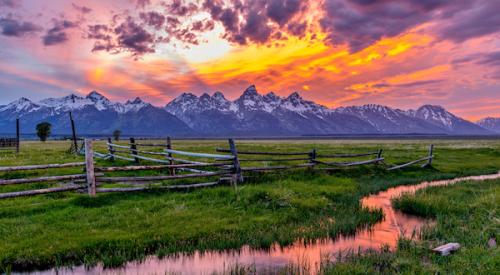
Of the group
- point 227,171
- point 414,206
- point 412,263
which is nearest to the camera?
point 412,263

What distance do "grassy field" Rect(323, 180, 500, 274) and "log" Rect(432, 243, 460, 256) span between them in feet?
0.32

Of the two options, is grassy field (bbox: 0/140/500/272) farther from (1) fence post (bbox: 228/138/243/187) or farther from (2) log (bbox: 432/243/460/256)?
(2) log (bbox: 432/243/460/256)

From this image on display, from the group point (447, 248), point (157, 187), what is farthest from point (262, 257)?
point (157, 187)

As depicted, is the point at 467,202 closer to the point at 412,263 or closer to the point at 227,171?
the point at 412,263

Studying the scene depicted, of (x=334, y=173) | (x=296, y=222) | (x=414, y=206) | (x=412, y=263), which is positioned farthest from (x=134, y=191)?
(x=334, y=173)

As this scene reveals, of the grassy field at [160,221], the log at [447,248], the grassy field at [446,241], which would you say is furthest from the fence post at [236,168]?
the log at [447,248]

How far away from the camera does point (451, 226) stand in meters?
8.30

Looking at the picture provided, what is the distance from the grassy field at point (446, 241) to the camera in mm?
5484

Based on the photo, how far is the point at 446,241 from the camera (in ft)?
23.0

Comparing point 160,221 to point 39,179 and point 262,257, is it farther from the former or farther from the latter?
point 39,179

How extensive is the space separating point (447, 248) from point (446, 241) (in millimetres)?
→ 908

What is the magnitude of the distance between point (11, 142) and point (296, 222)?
3936cm

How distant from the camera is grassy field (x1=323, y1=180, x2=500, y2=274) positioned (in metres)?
5.48

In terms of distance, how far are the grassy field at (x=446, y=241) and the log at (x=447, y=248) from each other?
96 mm
